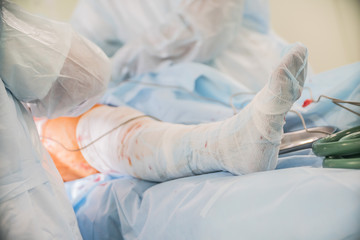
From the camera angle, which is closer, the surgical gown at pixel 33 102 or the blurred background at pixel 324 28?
the surgical gown at pixel 33 102

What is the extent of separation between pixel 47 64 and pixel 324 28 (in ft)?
5.65

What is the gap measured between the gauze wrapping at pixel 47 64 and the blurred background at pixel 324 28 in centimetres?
147

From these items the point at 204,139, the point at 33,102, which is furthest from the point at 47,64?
the point at 204,139

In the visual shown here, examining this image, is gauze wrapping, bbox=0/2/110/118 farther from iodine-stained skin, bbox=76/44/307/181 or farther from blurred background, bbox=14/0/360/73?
blurred background, bbox=14/0/360/73

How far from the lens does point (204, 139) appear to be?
59 cm

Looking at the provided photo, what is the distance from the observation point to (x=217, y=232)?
42 centimetres

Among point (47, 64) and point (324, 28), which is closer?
point (47, 64)

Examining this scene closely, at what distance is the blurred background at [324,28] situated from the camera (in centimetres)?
178

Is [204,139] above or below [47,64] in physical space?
below

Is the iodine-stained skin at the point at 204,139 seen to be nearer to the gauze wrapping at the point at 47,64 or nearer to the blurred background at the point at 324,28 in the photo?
the gauze wrapping at the point at 47,64

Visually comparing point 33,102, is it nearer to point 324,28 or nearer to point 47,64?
point 47,64

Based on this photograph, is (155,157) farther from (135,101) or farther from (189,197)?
(135,101)

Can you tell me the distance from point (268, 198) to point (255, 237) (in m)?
0.05

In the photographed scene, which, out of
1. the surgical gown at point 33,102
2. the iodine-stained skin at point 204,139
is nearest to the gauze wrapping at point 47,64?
the surgical gown at point 33,102
